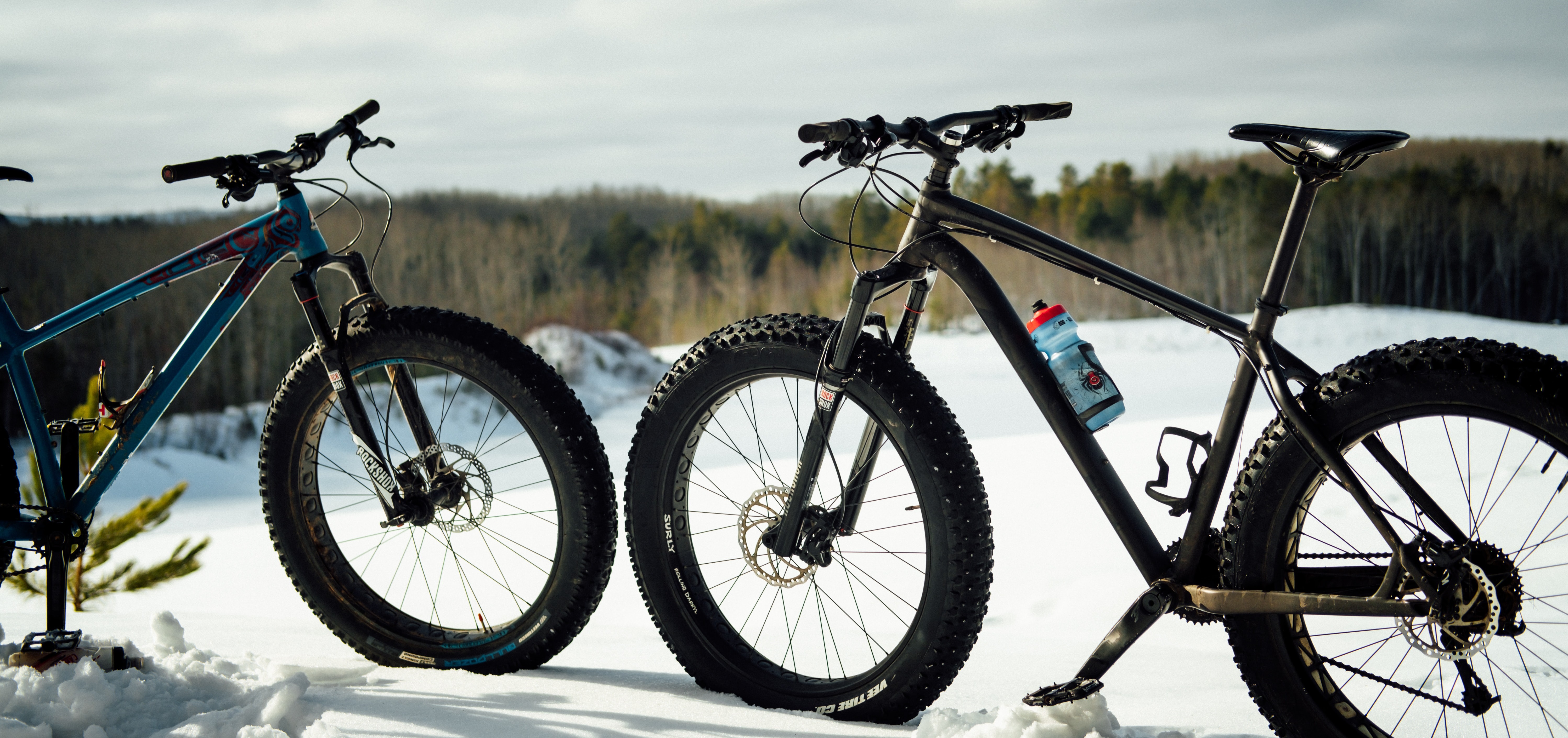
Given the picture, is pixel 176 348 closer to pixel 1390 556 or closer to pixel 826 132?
pixel 826 132

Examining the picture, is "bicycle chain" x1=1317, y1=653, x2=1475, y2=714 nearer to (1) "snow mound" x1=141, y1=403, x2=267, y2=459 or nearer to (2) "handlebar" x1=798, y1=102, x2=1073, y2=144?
(2) "handlebar" x1=798, y1=102, x2=1073, y2=144

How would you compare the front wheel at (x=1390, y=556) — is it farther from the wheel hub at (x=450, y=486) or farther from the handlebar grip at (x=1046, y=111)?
the wheel hub at (x=450, y=486)

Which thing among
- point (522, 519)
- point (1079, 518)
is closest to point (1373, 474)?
point (1079, 518)

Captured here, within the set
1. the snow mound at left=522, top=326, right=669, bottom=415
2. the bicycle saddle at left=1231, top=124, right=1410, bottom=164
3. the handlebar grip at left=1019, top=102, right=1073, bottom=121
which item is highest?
the snow mound at left=522, top=326, right=669, bottom=415

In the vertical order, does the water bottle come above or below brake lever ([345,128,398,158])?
below

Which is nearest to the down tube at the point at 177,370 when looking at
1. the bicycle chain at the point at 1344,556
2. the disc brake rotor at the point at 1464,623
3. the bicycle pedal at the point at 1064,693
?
the bicycle pedal at the point at 1064,693

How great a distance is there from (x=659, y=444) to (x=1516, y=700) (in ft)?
6.89

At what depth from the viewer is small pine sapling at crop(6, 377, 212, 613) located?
507 cm

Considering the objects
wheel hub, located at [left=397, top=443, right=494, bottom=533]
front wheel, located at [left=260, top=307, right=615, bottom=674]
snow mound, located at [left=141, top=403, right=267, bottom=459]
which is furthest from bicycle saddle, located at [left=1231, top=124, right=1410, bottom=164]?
snow mound, located at [left=141, top=403, right=267, bottom=459]

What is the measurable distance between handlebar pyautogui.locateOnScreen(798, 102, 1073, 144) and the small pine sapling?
4734 mm

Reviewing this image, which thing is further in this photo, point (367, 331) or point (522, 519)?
point (522, 519)

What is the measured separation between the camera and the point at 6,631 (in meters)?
2.97

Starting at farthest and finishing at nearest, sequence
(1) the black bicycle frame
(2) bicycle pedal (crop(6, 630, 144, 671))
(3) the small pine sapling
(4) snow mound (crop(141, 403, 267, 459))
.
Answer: (4) snow mound (crop(141, 403, 267, 459)) < (3) the small pine sapling < (2) bicycle pedal (crop(6, 630, 144, 671)) < (1) the black bicycle frame

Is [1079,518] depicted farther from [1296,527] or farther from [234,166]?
[234,166]
